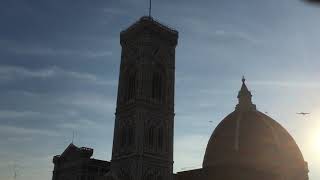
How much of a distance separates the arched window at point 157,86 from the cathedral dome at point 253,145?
12.4m

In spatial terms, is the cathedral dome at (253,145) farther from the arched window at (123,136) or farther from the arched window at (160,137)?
the arched window at (123,136)

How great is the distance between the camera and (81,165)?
68.6 m

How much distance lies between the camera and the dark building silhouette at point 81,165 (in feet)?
225

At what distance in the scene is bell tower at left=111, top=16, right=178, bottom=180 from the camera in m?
57.7

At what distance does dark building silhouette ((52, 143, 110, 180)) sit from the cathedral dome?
17.5 metres

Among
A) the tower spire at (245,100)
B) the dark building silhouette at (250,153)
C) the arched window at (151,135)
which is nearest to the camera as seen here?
the dark building silhouette at (250,153)

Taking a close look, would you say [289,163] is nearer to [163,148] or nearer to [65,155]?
[163,148]

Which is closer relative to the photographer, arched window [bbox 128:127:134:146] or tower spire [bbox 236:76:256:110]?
arched window [bbox 128:127:134:146]

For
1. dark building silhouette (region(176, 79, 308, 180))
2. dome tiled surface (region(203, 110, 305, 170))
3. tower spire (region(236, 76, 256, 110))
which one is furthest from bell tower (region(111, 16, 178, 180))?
tower spire (region(236, 76, 256, 110))

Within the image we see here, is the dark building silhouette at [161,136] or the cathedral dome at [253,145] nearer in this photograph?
the dark building silhouette at [161,136]

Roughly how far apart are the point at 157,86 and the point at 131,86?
399 centimetres

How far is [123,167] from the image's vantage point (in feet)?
192

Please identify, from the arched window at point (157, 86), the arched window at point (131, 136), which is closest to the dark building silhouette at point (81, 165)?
the arched window at point (131, 136)

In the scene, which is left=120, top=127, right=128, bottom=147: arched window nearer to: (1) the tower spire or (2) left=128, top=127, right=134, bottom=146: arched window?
(2) left=128, top=127, right=134, bottom=146: arched window
